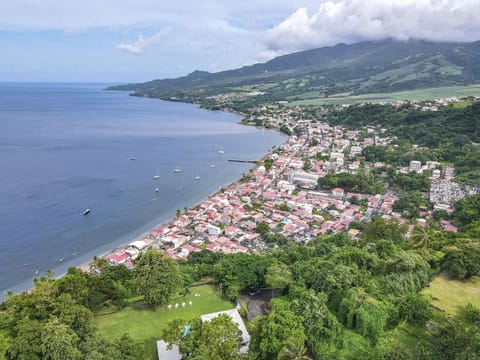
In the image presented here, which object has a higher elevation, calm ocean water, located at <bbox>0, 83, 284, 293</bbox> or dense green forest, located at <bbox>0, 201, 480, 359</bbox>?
dense green forest, located at <bbox>0, 201, 480, 359</bbox>

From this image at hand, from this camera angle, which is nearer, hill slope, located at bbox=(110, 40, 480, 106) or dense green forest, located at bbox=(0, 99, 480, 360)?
dense green forest, located at bbox=(0, 99, 480, 360)

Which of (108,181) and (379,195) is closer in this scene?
(379,195)

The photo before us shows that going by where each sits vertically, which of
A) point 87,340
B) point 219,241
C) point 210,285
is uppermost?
point 87,340

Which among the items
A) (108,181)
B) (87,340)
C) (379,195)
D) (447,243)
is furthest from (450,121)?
(87,340)

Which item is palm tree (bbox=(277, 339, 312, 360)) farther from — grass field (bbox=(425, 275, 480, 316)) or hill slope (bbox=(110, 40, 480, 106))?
hill slope (bbox=(110, 40, 480, 106))

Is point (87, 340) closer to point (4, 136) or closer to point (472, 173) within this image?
point (472, 173)

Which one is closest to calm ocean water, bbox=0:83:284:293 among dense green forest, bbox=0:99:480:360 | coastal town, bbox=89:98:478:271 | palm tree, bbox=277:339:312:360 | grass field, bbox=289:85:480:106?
coastal town, bbox=89:98:478:271

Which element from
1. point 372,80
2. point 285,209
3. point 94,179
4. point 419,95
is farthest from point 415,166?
point 372,80

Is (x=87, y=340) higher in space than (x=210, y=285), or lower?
higher
